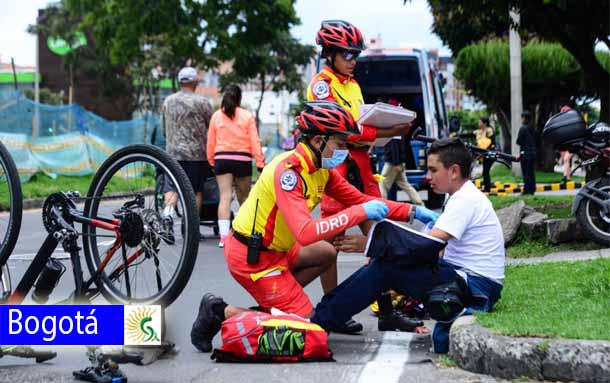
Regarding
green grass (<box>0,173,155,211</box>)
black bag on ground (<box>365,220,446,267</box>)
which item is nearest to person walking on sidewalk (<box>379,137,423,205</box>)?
green grass (<box>0,173,155,211</box>)

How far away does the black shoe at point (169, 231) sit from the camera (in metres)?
5.08

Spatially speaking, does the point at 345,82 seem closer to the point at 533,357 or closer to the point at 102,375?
the point at 533,357

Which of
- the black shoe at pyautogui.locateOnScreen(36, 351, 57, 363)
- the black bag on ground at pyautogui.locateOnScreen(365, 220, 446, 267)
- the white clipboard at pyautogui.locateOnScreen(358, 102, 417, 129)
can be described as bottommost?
the black shoe at pyautogui.locateOnScreen(36, 351, 57, 363)

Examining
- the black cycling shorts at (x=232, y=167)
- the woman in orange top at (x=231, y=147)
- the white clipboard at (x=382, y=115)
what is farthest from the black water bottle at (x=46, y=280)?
the black cycling shorts at (x=232, y=167)

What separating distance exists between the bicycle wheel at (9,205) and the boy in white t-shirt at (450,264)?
1.66m

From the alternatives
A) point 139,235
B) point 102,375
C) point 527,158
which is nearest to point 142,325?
point 102,375

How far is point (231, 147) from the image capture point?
1095cm

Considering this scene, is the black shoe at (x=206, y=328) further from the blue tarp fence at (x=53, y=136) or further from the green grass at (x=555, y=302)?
the blue tarp fence at (x=53, y=136)

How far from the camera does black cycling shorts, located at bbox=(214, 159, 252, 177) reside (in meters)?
11.0

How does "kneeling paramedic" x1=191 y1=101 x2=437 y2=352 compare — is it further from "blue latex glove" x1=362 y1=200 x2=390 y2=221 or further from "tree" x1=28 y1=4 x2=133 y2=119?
"tree" x1=28 y1=4 x2=133 y2=119

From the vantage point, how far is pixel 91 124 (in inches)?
996

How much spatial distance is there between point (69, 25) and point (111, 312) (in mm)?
60973

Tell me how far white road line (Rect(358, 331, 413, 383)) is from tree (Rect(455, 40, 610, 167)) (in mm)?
26988

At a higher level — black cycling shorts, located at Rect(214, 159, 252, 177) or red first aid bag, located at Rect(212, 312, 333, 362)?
black cycling shorts, located at Rect(214, 159, 252, 177)
